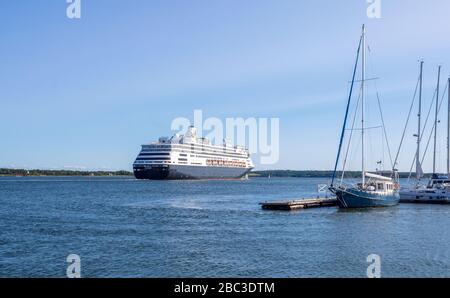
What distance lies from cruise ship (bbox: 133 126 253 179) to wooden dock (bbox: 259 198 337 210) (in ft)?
244

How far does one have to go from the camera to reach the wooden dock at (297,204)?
46.9 m

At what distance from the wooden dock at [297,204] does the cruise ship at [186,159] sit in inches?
2924

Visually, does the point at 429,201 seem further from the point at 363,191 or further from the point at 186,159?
the point at 186,159

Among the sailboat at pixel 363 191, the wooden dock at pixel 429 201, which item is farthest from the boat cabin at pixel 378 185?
the wooden dock at pixel 429 201

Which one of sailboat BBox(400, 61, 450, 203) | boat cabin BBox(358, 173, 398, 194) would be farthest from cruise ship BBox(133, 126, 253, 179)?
boat cabin BBox(358, 173, 398, 194)

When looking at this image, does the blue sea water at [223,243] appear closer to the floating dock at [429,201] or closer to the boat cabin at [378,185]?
the boat cabin at [378,185]

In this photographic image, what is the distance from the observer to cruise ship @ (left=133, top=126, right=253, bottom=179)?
12326cm

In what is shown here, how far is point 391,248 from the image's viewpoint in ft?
81.7

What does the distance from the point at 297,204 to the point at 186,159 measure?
8334 centimetres

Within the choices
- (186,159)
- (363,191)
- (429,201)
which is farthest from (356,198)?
(186,159)

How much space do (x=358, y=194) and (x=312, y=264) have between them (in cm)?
2715

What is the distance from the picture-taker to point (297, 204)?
48.1 meters
